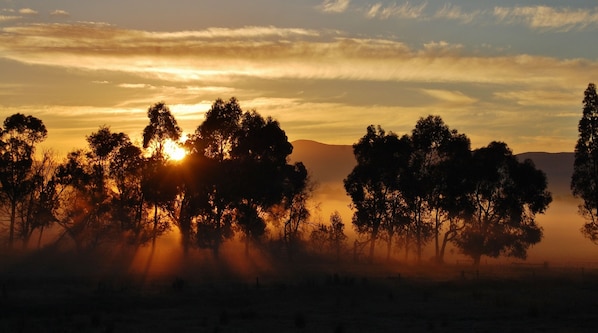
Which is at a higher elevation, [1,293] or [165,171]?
[165,171]

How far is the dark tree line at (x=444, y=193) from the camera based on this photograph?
3438 inches

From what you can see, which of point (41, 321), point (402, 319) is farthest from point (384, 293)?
point (41, 321)

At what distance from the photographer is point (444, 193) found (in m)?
89.6

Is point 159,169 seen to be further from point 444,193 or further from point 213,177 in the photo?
point 444,193

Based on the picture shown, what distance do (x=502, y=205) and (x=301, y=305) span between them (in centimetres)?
4976

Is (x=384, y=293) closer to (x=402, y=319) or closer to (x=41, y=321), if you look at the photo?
(x=402, y=319)

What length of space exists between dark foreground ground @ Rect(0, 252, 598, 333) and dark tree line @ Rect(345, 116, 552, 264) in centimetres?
2726

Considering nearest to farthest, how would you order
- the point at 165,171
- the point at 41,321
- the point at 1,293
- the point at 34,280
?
1. the point at 41,321
2. the point at 1,293
3. the point at 34,280
4. the point at 165,171

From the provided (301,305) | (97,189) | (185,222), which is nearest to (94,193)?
(97,189)

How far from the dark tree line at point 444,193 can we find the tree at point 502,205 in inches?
4.6

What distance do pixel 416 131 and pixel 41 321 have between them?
64511mm

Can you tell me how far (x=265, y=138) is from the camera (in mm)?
89312

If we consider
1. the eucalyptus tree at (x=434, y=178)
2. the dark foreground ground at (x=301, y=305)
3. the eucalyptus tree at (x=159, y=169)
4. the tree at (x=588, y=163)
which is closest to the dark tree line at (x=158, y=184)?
the eucalyptus tree at (x=159, y=169)

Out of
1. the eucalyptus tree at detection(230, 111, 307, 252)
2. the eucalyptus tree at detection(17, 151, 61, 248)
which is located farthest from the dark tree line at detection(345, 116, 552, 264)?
the eucalyptus tree at detection(17, 151, 61, 248)
